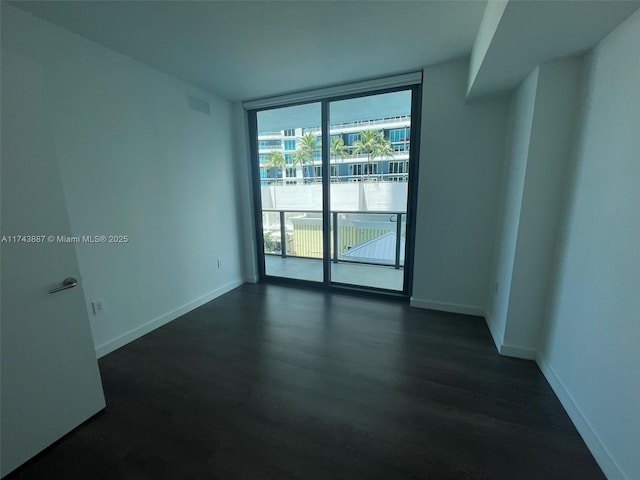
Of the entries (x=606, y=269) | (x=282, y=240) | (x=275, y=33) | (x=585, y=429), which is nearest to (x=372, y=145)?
(x=275, y=33)

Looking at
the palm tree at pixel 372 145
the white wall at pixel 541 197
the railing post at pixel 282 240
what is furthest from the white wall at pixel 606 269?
the railing post at pixel 282 240

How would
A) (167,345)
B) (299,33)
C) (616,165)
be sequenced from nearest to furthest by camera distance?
1. (616,165)
2. (299,33)
3. (167,345)

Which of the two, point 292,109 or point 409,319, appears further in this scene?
point 292,109

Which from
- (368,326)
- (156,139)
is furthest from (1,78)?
(368,326)

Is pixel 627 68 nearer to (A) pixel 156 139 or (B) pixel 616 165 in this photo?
(B) pixel 616 165

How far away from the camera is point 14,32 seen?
5.53ft

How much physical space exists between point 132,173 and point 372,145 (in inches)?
111

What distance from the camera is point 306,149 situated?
12.3 feet

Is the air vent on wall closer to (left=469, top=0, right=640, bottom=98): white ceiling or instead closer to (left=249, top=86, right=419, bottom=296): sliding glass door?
(left=249, top=86, right=419, bottom=296): sliding glass door

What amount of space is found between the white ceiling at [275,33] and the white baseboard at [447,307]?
2.52 metres

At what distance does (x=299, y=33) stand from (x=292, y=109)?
158 cm

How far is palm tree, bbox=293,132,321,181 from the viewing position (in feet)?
12.0

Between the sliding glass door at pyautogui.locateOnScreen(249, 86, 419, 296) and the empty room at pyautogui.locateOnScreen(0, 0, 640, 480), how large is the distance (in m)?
0.05

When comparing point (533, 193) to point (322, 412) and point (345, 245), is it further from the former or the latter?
point (345, 245)
